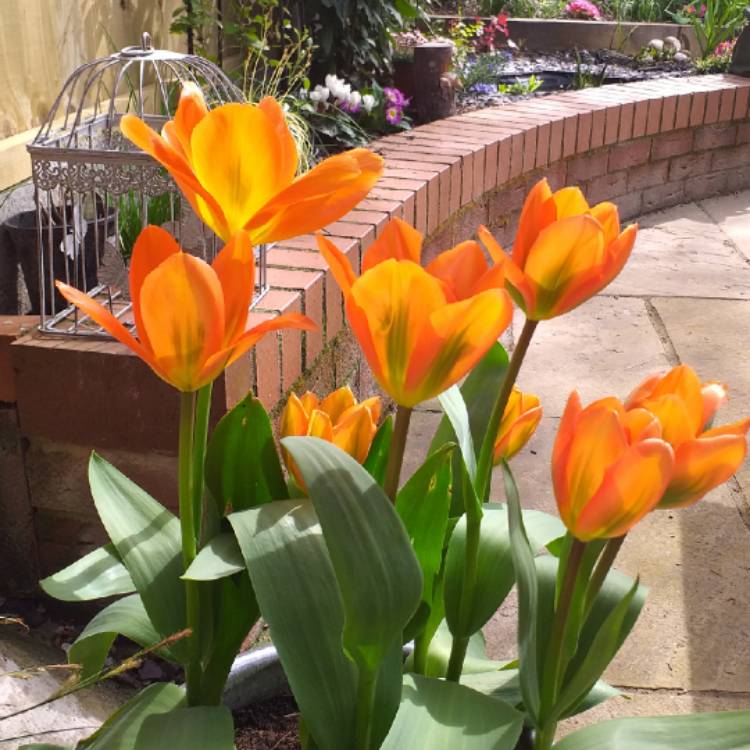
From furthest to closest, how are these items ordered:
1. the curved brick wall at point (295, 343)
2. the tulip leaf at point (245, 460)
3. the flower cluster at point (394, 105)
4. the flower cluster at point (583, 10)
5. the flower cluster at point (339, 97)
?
the flower cluster at point (583, 10) → the flower cluster at point (394, 105) → the flower cluster at point (339, 97) → the curved brick wall at point (295, 343) → the tulip leaf at point (245, 460)

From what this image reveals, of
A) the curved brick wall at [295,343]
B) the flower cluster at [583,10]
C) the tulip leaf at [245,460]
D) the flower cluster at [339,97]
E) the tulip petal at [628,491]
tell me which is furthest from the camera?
the flower cluster at [583,10]

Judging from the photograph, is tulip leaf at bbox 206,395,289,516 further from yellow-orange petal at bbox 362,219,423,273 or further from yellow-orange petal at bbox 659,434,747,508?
yellow-orange petal at bbox 659,434,747,508

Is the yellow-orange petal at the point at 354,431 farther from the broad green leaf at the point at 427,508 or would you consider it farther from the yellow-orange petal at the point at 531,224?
the yellow-orange petal at the point at 531,224

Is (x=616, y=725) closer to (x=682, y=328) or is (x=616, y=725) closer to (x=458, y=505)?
(x=458, y=505)

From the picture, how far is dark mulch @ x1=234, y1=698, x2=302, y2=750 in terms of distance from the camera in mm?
1285

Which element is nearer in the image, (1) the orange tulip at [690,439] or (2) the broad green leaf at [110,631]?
(1) the orange tulip at [690,439]

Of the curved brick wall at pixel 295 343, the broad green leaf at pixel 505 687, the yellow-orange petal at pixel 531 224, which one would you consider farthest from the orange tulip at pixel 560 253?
the curved brick wall at pixel 295 343

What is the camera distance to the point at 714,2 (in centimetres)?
746

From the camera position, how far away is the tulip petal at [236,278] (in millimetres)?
762

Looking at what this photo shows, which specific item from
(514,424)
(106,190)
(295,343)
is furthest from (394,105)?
(514,424)

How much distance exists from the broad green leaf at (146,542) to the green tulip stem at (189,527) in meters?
0.02

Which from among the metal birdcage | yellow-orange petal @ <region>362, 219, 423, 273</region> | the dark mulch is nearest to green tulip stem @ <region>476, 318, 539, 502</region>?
yellow-orange petal @ <region>362, 219, 423, 273</region>

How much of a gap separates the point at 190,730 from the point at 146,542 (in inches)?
8.7

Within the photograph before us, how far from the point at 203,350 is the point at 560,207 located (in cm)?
31
